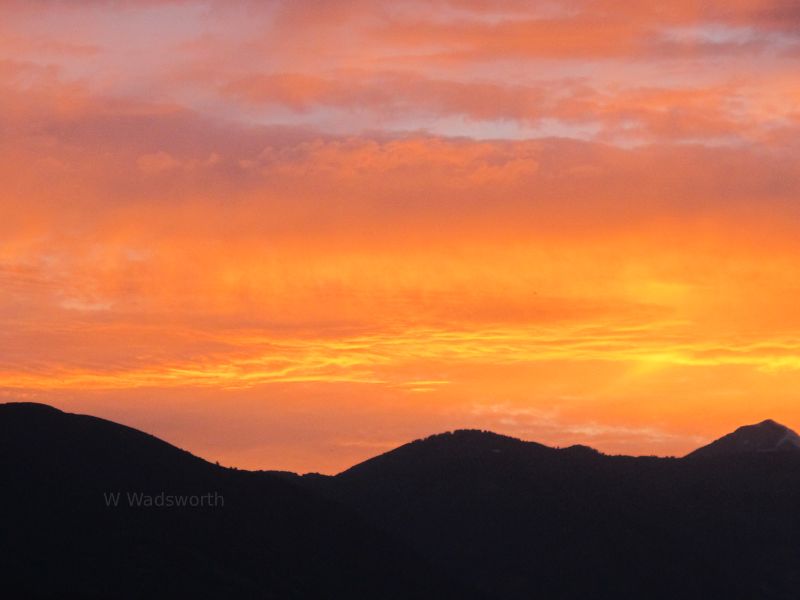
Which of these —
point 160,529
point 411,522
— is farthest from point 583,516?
point 160,529

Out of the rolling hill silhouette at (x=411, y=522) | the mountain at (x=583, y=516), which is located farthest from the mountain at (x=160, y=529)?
the mountain at (x=583, y=516)

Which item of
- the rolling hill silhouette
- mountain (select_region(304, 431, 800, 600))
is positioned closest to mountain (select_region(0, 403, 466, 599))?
the rolling hill silhouette

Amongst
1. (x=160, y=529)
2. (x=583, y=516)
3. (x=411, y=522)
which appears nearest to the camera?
(x=160, y=529)

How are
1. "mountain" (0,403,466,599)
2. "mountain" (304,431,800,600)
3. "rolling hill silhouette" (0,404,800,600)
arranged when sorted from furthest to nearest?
"mountain" (304,431,800,600) → "rolling hill silhouette" (0,404,800,600) → "mountain" (0,403,466,599)

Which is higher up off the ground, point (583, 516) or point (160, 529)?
point (583, 516)

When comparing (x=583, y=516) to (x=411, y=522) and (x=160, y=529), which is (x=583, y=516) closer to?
(x=411, y=522)

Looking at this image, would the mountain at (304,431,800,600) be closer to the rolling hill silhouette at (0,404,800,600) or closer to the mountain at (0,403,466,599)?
the rolling hill silhouette at (0,404,800,600)

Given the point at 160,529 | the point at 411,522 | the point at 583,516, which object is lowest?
the point at 160,529
